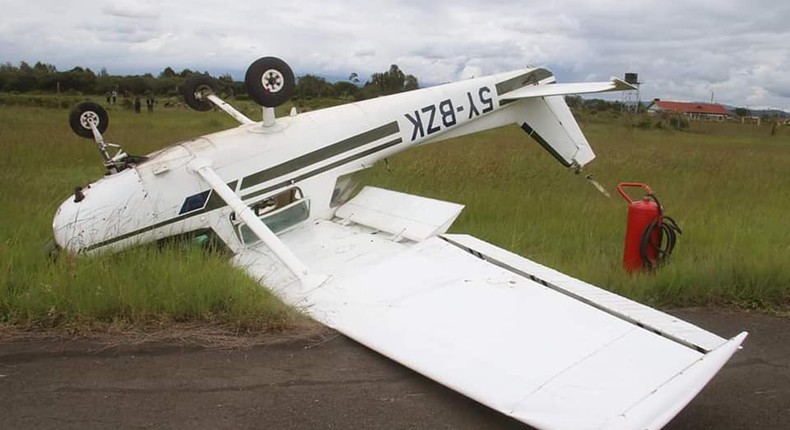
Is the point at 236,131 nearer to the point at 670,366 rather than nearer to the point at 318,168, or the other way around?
the point at 318,168

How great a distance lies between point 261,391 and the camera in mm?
Answer: 3695

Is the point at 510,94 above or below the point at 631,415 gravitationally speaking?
above

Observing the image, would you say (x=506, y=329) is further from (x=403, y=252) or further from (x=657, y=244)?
(x=657, y=244)

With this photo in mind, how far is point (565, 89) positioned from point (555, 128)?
1.11 meters

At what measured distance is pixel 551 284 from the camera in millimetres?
4750

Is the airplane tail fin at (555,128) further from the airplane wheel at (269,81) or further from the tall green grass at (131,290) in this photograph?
the tall green grass at (131,290)

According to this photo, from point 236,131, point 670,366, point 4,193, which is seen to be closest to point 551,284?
point 670,366

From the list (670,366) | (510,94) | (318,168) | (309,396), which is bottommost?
(309,396)

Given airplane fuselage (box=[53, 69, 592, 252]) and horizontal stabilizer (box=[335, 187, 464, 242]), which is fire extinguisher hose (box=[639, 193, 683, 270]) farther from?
airplane fuselage (box=[53, 69, 592, 252])

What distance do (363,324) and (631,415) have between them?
6.27 feet

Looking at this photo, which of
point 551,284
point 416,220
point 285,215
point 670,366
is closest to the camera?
point 670,366

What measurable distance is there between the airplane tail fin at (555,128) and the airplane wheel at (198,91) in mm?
4304

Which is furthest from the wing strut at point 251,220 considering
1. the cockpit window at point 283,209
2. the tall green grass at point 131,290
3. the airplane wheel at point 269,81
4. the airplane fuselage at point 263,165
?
the airplane wheel at point 269,81

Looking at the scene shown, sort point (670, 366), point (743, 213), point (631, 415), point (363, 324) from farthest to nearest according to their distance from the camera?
1. point (743, 213)
2. point (363, 324)
3. point (670, 366)
4. point (631, 415)
